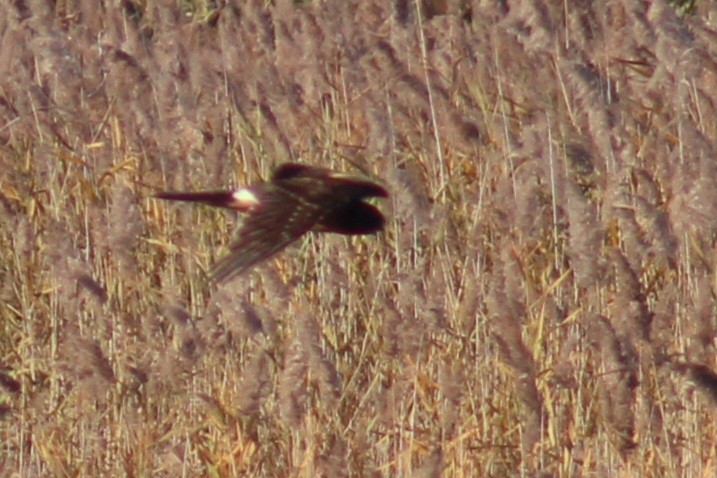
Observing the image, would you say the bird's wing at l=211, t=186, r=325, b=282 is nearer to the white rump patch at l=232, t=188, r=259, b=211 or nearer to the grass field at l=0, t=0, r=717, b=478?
the white rump patch at l=232, t=188, r=259, b=211

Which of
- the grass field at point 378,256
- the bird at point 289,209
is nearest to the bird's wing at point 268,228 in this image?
the bird at point 289,209

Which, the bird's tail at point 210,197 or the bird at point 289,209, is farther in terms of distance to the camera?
the bird's tail at point 210,197

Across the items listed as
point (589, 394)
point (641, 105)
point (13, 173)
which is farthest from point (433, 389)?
point (13, 173)

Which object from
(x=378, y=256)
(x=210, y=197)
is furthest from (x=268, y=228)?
(x=378, y=256)

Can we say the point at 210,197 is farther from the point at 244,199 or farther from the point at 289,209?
the point at 289,209

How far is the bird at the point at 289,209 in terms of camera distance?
3.12 m

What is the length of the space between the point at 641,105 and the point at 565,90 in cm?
20

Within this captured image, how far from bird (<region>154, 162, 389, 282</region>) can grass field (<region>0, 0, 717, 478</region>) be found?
99mm

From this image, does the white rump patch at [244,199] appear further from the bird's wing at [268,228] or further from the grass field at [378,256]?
the grass field at [378,256]

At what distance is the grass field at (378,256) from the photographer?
3.23 m

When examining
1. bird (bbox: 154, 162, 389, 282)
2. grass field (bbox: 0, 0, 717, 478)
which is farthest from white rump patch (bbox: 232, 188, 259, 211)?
grass field (bbox: 0, 0, 717, 478)

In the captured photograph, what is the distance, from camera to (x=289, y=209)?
3217 millimetres

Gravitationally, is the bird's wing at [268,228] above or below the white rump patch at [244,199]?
below

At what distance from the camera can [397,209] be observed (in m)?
3.67
